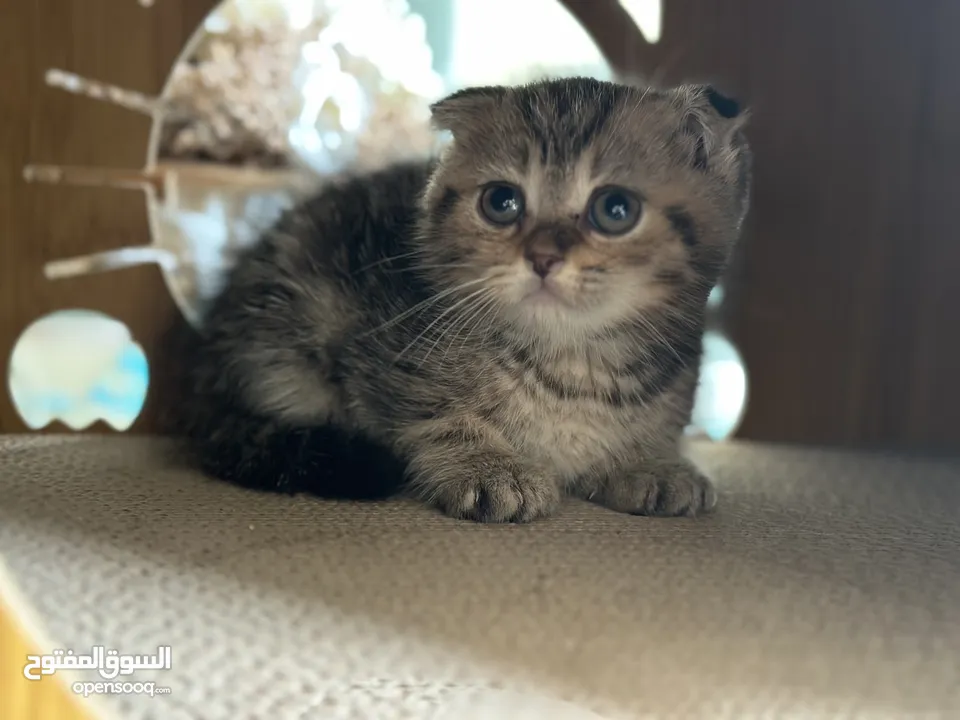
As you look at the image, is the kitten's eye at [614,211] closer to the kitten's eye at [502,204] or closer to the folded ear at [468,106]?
the kitten's eye at [502,204]

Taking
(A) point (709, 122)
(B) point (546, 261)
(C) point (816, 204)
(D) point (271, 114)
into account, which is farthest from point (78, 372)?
(C) point (816, 204)

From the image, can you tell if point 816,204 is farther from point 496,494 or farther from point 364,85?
point 496,494

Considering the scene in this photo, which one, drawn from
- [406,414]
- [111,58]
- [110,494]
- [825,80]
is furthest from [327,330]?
[825,80]

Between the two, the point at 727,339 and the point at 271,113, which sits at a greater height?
the point at 271,113

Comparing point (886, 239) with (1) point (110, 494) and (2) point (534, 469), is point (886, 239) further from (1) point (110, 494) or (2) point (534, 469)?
(1) point (110, 494)

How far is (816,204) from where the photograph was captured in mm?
1615

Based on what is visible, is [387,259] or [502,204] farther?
[387,259]

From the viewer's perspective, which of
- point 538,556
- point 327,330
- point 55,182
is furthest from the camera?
point 55,182

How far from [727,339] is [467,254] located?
79 cm

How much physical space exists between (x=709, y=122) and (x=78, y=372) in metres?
1.05

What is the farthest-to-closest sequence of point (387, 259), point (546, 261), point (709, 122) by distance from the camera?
1. point (387, 259)
2. point (709, 122)
3. point (546, 261)

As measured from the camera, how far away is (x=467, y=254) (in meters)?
1.03

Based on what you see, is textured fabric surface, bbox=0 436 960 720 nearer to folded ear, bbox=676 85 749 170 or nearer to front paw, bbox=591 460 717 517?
front paw, bbox=591 460 717 517

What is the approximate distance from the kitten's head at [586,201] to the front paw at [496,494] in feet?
0.53
